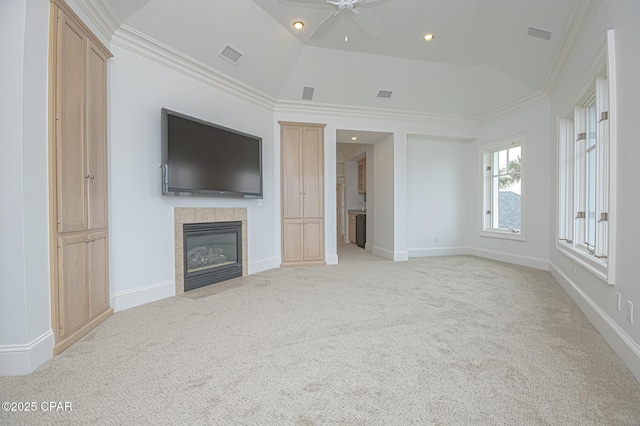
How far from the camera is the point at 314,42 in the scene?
4469 mm

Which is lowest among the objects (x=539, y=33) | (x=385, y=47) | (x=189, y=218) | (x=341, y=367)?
(x=341, y=367)

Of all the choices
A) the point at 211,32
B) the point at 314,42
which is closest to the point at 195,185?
the point at 211,32

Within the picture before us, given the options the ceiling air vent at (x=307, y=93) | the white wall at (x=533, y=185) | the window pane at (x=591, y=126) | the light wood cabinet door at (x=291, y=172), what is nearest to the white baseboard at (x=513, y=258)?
the white wall at (x=533, y=185)

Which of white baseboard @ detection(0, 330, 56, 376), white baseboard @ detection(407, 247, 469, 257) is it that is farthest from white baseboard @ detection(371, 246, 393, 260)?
white baseboard @ detection(0, 330, 56, 376)

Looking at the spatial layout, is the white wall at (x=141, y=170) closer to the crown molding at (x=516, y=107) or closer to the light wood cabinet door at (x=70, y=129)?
the light wood cabinet door at (x=70, y=129)

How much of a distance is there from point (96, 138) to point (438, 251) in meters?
6.20

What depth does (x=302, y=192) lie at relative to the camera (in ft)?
17.9

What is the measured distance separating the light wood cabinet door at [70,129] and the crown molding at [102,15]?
0.95 ft

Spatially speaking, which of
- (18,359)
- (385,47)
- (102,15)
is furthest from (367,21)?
(18,359)

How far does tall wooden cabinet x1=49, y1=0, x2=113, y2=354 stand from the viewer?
217 centimetres

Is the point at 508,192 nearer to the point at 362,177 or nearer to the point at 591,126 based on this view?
the point at 591,126

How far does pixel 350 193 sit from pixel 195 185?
6807 millimetres

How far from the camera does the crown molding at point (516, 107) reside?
4.94m

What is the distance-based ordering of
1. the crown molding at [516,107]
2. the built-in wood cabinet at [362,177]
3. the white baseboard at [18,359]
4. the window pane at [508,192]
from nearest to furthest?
the white baseboard at [18,359] → the crown molding at [516,107] → the window pane at [508,192] → the built-in wood cabinet at [362,177]
